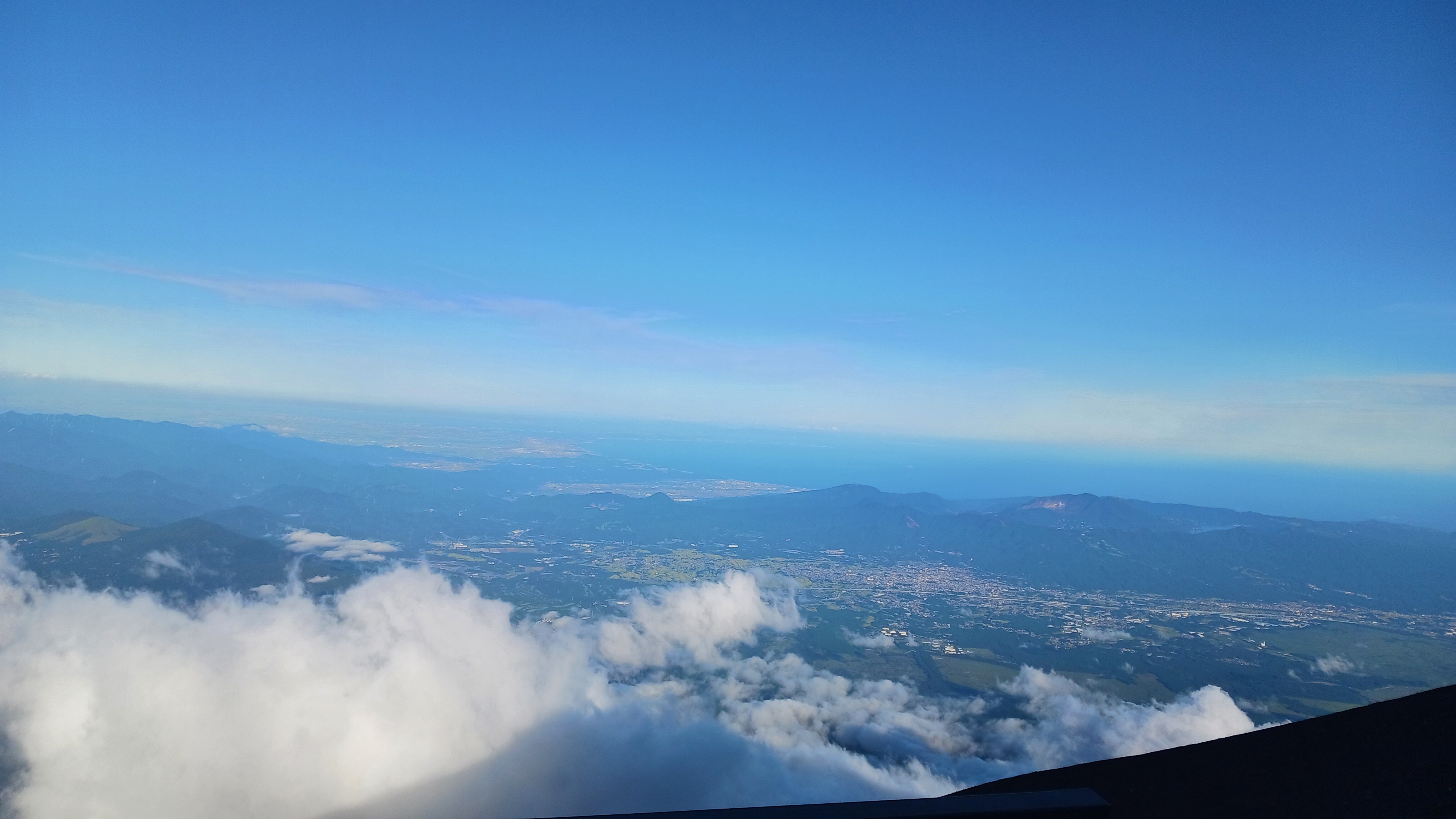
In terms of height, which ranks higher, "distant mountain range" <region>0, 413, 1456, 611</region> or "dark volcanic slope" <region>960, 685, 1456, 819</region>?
"dark volcanic slope" <region>960, 685, 1456, 819</region>

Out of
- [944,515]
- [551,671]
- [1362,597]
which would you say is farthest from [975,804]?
[944,515]

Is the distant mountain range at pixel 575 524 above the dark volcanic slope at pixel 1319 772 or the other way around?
the other way around

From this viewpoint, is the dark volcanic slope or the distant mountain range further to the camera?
the distant mountain range

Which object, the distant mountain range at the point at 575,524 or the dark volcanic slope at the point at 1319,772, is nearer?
the dark volcanic slope at the point at 1319,772

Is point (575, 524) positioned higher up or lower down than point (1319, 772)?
lower down
